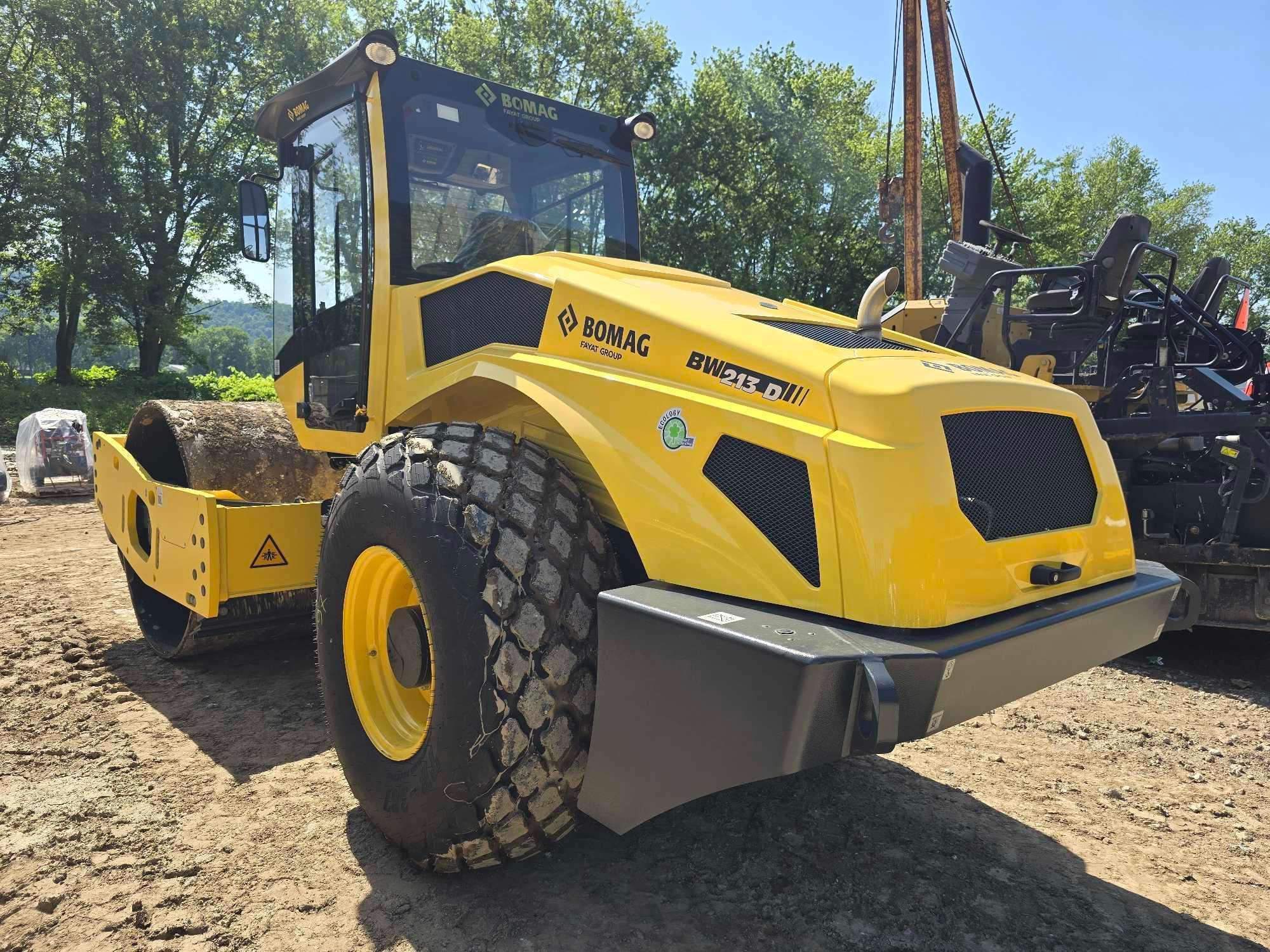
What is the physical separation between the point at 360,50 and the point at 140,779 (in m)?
2.94

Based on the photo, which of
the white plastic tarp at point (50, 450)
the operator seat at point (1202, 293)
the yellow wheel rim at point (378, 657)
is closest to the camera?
the yellow wheel rim at point (378, 657)

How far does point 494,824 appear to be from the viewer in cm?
222

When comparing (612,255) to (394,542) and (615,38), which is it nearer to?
(394,542)

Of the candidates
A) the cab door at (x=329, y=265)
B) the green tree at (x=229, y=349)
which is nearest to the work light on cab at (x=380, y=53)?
the cab door at (x=329, y=265)

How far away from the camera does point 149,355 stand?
27953mm

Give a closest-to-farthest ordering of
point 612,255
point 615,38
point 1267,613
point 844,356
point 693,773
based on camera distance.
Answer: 1. point 693,773
2. point 844,356
3. point 612,255
4. point 1267,613
5. point 615,38

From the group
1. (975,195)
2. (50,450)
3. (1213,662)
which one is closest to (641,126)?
(975,195)

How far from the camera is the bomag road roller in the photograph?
190 cm

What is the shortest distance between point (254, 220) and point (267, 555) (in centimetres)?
161

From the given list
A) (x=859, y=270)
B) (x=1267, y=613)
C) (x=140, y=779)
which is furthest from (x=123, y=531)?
(x=859, y=270)

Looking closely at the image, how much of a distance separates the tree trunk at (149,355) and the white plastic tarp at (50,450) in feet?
59.3

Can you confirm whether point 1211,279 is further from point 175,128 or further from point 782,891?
point 175,128

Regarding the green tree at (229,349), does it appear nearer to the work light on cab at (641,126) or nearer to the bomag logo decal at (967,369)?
the work light on cab at (641,126)

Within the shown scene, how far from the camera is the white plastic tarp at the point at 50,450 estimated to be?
36.1 ft
